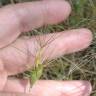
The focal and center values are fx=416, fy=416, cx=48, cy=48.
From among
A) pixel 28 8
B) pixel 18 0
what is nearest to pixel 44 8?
pixel 28 8

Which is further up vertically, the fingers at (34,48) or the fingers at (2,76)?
the fingers at (34,48)

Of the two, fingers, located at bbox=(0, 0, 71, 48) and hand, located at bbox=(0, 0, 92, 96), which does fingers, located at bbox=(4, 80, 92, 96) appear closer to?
hand, located at bbox=(0, 0, 92, 96)

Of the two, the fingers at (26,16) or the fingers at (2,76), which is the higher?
the fingers at (26,16)

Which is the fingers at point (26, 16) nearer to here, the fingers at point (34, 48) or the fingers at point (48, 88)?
the fingers at point (34, 48)

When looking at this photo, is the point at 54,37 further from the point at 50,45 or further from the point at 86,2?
the point at 86,2

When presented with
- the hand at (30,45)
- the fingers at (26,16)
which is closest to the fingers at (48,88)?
the hand at (30,45)

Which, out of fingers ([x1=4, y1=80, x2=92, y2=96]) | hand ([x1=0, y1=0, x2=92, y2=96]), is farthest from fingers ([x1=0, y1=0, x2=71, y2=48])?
fingers ([x1=4, y1=80, x2=92, y2=96])

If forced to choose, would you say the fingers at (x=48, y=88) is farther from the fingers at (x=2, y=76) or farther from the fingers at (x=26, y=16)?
the fingers at (x=26, y=16)

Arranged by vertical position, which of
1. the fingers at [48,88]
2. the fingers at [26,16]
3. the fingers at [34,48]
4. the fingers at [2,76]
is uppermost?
the fingers at [26,16]

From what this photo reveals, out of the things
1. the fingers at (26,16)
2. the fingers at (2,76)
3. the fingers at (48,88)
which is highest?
the fingers at (26,16)
